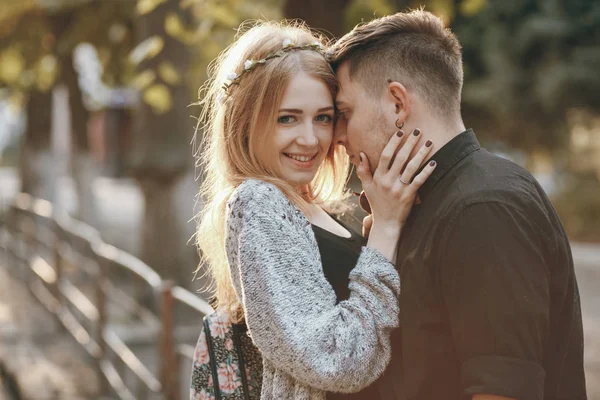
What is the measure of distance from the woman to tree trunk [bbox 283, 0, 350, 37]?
2.14m

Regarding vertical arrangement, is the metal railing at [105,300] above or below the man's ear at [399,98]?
below

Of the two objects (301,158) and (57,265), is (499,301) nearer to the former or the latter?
(301,158)

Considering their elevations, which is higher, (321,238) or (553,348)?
(321,238)

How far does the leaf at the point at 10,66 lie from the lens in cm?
1265

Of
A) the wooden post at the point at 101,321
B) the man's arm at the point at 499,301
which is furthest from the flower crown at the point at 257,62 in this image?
the wooden post at the point at 101,321

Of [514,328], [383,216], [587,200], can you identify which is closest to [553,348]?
[514,328]

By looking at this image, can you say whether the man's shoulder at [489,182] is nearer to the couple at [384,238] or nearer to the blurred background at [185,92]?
the couple at [384,238]

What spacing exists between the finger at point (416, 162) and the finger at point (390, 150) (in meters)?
0.06

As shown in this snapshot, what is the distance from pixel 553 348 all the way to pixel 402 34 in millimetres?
883

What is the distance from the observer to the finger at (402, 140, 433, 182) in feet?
7.23

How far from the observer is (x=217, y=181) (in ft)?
8.57

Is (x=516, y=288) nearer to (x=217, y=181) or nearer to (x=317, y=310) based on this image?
(x=317, y=310)

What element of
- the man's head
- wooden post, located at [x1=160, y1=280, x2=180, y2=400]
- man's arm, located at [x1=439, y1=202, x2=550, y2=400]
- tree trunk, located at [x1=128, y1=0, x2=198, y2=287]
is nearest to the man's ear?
the man's head

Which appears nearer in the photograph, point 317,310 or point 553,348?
point 553,348
